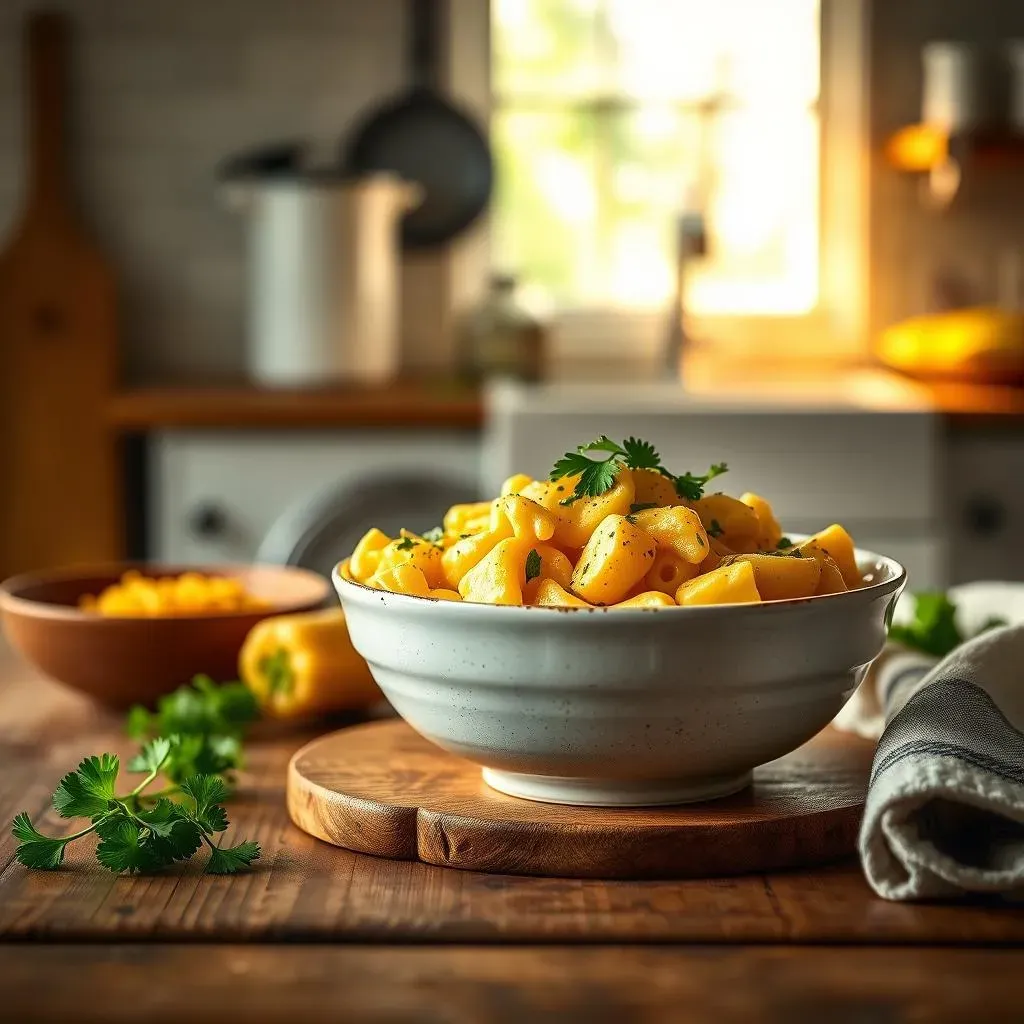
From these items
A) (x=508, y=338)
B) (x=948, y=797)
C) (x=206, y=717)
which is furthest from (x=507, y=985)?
(x=508, y=338)

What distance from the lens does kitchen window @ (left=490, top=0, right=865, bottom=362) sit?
3564mm

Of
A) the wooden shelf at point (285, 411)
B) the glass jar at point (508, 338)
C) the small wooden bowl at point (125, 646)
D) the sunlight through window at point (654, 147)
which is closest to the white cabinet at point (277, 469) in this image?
the wooden shelf at point (285, 411)

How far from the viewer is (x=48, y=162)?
338 centimetres

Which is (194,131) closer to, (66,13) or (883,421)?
(66,13)

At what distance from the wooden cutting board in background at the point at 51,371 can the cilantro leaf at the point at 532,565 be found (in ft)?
7.58

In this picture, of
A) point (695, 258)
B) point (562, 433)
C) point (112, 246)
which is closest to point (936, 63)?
point (695, 258)

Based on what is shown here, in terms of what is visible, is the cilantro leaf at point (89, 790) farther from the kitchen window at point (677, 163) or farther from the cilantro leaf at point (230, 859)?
the kitchen window at point (677, 163)

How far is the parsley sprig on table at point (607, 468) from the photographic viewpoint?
0.95 metres

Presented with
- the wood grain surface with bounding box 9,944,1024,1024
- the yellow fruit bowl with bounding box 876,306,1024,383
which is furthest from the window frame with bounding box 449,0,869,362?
the wood grain surface with bounding box 9,944,1024,1024

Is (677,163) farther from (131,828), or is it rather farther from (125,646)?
(131,828)

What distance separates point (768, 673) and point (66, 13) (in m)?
3.04

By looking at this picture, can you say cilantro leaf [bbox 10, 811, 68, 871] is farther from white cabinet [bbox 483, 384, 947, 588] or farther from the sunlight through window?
the sunlight through window

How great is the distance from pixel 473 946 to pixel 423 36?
296 centimetres

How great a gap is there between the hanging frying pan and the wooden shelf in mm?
697
